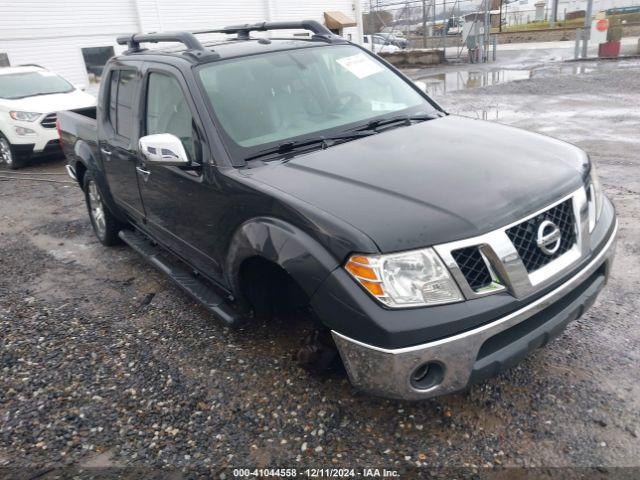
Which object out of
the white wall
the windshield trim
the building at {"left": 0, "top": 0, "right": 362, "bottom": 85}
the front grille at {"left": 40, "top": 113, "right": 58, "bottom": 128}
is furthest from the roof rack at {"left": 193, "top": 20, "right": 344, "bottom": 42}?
the white wall

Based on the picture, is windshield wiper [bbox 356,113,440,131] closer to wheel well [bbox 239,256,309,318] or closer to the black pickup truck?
the black pickup truck

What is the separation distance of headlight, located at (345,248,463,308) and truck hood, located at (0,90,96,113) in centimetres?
851

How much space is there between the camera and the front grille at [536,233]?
7.79ft

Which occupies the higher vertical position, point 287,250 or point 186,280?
point 287,250

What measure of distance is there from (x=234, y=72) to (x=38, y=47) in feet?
45.4

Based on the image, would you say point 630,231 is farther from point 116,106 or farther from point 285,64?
point 116,106

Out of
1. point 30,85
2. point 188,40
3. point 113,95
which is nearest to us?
point 188,40

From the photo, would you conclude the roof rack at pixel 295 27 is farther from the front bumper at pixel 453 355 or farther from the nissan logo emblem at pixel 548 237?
the front bumper at pixel 453 355

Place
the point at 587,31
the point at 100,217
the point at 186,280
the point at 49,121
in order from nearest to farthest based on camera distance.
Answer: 1. the point at 186,280
2. the point at 100,217
3. the point at 49,121
4. the point at 587,31

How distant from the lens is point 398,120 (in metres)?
3.52

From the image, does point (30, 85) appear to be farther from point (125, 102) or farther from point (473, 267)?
point (473, 267)

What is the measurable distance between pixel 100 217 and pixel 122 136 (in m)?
1.51

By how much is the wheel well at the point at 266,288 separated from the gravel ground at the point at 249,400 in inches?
14.4

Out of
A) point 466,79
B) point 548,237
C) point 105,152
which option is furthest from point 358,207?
point 466,79
